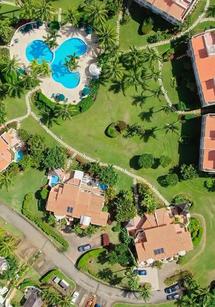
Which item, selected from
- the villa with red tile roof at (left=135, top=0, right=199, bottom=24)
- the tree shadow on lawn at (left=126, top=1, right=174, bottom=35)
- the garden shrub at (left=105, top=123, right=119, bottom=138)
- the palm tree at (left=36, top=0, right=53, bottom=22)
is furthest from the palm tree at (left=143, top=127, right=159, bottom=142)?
the palm tree at (left=36, top=0, right=53, bottom=22)

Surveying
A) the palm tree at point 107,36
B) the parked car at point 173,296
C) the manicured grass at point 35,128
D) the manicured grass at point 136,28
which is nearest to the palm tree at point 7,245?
the manicured grass at point 35,128

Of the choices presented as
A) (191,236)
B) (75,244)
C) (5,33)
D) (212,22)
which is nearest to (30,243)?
(75,244)

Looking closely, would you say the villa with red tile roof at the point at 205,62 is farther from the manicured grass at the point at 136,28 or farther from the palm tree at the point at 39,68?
the palm tree at the point at 39,68

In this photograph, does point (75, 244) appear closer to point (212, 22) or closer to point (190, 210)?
point (190, 210)

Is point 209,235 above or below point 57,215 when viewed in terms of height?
below

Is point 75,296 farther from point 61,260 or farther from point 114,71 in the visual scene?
point 114,71

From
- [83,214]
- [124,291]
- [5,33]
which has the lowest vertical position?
[124,291]

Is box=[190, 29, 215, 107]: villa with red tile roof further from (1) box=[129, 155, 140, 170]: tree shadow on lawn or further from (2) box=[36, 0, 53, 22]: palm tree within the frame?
(2) box=[36, 0, 53, 22]: palm tree
